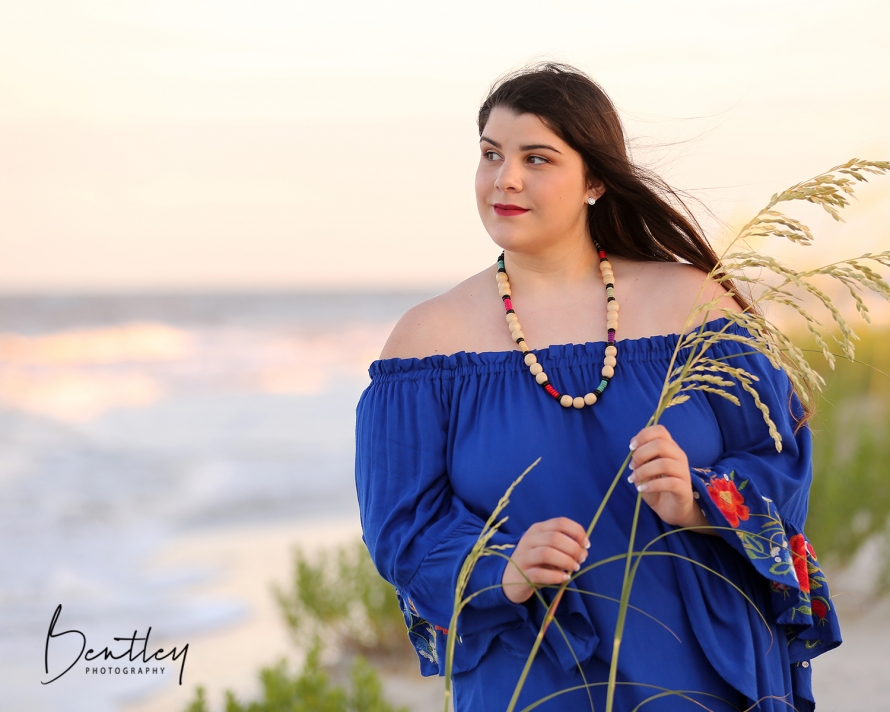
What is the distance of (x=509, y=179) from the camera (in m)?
2.07

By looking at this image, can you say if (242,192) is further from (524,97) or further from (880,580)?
(524,97)

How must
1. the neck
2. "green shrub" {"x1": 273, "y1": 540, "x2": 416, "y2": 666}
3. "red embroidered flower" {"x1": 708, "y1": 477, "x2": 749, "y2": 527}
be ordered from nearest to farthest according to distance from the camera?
"red embroidered flower" {"x1": 708, "y1": 477, "x2": 749, "y2": 527}
the neck
"green shrub" {"x1": 273, "y1": 540, "x2": 416, "y2": 666}

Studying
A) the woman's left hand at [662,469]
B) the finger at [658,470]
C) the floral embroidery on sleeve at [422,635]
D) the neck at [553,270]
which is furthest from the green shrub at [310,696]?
the finger at [658,470]

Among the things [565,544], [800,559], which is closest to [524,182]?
[565,544]

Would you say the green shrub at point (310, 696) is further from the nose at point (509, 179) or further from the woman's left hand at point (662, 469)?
the nose at point (509, 179)

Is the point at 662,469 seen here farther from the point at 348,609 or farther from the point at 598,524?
the point at 348,609

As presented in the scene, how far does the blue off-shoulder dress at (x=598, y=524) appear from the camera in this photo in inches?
74.0

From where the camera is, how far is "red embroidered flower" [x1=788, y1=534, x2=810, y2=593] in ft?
6.24

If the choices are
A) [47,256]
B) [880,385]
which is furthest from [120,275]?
[880,385]

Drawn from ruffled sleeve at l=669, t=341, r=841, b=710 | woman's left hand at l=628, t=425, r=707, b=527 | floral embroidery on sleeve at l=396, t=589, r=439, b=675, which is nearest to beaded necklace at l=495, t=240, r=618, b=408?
ruffled sleeve at l=669, t=341, r=841, b=710

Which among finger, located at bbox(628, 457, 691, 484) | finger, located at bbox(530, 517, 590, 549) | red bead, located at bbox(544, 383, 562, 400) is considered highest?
red bead, located at bbox(544, 383, 562, 400)

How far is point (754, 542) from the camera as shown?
187 cm

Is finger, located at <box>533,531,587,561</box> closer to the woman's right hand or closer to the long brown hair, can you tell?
the woman's right hand

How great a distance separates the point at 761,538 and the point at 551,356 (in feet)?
1.92
